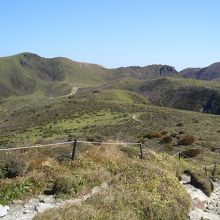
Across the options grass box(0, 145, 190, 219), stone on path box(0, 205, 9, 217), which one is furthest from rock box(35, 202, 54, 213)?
stone on path box(0, 205, 9, 217)

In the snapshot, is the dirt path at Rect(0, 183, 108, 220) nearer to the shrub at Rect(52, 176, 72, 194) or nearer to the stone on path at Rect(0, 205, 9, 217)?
the stone on path at Rect(0, 205, 9, 217)

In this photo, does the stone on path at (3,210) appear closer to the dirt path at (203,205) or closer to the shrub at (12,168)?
the shrub at (12,168)

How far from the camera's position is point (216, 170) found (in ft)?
111

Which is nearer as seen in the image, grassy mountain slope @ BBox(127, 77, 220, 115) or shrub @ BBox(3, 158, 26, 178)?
shrub @ BBox(3, 158, 26, 178)

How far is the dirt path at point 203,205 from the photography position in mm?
18278

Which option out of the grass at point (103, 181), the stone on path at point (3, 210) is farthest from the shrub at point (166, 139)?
the stone on path at point (3, 210)

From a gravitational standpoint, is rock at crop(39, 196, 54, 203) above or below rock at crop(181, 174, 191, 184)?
above

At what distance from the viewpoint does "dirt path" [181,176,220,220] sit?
18278mm

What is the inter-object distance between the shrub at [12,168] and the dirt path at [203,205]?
6855mm

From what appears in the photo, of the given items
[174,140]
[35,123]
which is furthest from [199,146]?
[35,123]

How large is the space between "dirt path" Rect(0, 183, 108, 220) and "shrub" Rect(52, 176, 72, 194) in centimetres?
49

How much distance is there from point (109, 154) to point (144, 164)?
1719 mm

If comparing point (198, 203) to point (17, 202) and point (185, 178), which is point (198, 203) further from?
point (17, 202)

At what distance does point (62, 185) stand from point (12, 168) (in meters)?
2.02
